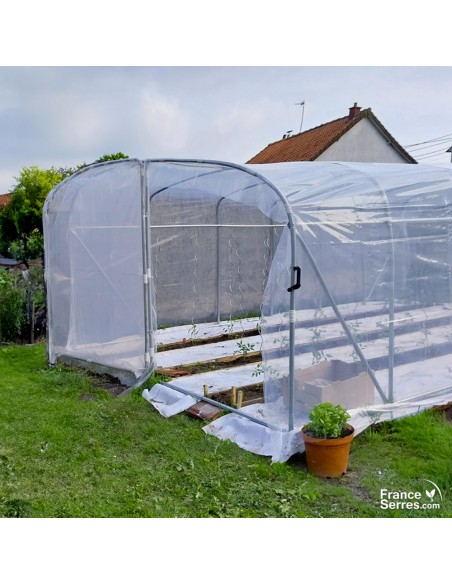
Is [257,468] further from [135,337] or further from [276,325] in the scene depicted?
[135,337]

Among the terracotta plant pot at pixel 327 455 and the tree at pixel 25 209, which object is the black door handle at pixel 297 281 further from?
the tree at pixel 25 209

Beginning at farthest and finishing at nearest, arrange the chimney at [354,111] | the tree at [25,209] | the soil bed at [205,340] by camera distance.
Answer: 1. the chimney at [354,111]
2. the tree at [25,209]
3. the soil bed at [205,340]

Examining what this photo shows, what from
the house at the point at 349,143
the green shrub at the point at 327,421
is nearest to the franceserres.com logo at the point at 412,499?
the green shrub at the point at 327,421

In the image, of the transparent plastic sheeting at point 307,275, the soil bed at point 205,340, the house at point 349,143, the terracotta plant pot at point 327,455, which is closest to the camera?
the terracotta plant pot at point 327,455

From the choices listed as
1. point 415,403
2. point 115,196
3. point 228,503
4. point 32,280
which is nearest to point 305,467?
point 228,503

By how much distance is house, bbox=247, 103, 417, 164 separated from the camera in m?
13.4

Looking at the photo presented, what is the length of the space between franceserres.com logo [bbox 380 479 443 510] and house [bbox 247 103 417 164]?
10113 mm

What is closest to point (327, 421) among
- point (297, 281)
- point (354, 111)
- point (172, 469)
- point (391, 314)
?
point (297, 281)

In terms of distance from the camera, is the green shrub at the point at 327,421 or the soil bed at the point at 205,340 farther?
the soil bed at the point at 205,340

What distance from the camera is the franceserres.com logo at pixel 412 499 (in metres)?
3.34

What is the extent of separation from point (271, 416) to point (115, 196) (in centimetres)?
294

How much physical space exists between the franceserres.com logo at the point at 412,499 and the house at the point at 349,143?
10.1 meters

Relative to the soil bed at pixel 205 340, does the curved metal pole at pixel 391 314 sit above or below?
above

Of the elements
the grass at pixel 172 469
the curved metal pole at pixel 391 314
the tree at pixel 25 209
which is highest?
the tree at pixel 25 209
